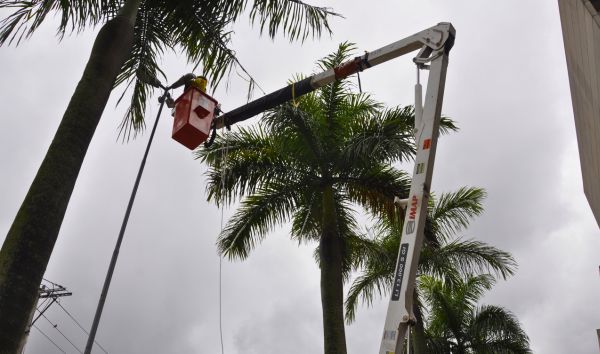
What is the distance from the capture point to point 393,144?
10.4 m

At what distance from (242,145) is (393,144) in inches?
134

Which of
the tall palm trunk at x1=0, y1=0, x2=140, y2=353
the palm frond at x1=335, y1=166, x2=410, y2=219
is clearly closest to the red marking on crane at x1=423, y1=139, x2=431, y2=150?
the tall palm trunk at x1=0, y1=0, x2=140, y2=353

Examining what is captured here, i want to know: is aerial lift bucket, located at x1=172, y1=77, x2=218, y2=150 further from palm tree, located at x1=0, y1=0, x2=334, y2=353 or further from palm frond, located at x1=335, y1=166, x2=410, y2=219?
palm frond, located at x1=335, y1=166, x2=410, y2=219

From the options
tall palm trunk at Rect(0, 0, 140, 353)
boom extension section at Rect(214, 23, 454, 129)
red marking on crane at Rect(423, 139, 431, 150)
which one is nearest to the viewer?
tall palm trunk at Rect(0, 0, 140, 353)

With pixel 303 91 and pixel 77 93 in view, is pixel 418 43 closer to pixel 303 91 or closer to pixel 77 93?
pixel 303 91

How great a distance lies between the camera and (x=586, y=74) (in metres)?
6.58

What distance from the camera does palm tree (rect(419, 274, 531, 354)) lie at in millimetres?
18812

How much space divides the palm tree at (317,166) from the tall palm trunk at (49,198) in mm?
5637

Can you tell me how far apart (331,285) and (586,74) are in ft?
18.0

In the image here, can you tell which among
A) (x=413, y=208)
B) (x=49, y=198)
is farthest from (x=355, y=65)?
(x=49, y=198)

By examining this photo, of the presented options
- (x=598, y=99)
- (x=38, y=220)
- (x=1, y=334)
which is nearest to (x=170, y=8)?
(x=38, y=220)

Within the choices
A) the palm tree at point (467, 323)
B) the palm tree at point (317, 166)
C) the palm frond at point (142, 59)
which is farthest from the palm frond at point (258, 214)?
the palm tree at point (467, 323)

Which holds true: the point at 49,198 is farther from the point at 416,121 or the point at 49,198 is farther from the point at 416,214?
the point at 416,121

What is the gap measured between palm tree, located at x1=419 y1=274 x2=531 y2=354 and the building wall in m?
10.4
